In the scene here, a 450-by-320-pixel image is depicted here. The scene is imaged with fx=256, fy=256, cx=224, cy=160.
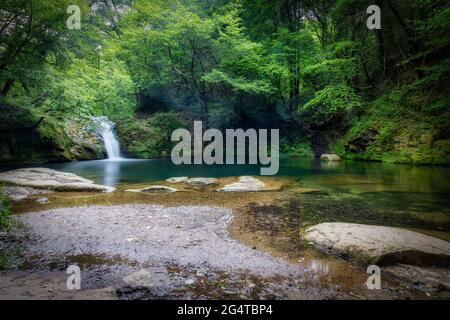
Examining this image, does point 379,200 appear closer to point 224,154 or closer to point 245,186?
point 245,186

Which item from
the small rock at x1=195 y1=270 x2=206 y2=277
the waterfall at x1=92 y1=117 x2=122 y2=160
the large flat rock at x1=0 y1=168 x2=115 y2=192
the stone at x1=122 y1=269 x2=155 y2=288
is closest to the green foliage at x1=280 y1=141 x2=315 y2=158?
the waterfall at x1=92 y1=117 x2=122 y2=160

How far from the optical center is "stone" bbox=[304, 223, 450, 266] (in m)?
2.82

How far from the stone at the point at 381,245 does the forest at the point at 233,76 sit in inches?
355

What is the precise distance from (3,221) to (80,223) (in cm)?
106

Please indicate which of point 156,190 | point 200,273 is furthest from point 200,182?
point 200,273

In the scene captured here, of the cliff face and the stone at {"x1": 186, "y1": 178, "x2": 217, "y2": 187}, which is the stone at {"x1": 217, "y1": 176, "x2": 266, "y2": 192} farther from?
the cliff face

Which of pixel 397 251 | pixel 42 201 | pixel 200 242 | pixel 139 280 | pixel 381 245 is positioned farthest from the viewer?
pixel 42 201

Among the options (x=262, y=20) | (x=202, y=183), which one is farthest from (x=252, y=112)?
(x=202, y=183)

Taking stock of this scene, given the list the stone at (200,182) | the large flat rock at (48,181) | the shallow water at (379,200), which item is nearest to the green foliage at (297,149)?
the shallow water at (379,200)

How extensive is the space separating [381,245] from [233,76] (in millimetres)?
18146

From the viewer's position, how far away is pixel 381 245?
2969mm

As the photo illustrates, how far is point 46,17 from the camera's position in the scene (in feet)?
33.2

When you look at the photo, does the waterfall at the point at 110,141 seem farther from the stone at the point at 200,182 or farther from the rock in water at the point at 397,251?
the rock in water at the point at 397,251
